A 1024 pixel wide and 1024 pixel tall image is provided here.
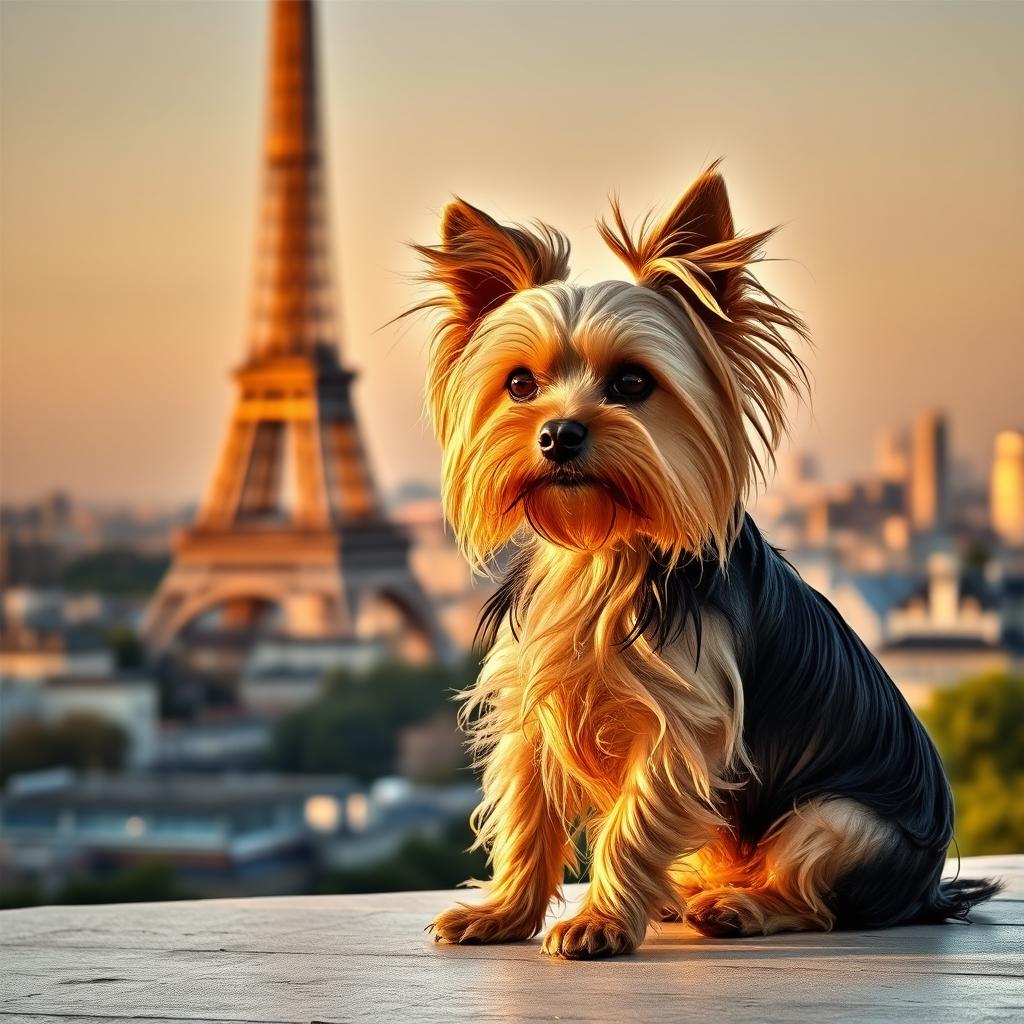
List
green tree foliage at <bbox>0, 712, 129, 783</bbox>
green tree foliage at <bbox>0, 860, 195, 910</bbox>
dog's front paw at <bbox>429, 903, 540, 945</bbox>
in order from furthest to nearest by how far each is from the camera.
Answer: green tree foliage at <bbox>0, 712, 129, 783</bbox>
green tree foliage at <bbox>0, 860, 195, 910</bbox>
dog's front paw at <bbox>429, 903, 540, 945</bbox>

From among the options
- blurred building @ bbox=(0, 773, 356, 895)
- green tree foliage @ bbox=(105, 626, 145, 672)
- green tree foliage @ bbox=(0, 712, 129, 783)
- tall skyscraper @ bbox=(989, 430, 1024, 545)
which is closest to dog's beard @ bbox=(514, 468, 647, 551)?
blurred building @ bbox=(0, 773, 356, 895)

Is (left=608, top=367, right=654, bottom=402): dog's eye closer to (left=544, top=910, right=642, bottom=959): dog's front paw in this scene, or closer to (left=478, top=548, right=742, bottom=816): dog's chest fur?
(left=478, top=548, right=742, bottom=816): dog's chest fur

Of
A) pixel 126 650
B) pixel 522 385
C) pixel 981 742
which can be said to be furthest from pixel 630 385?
pixel 126 650

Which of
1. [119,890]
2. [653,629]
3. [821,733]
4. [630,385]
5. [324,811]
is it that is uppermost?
[630,385]

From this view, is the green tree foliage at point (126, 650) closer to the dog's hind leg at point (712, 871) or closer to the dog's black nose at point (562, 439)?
the dog's hind leg at point (712, 871)

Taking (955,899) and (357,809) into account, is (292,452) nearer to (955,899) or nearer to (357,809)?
(357,809)

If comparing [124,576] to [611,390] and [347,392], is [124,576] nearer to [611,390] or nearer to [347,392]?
[347,392]
